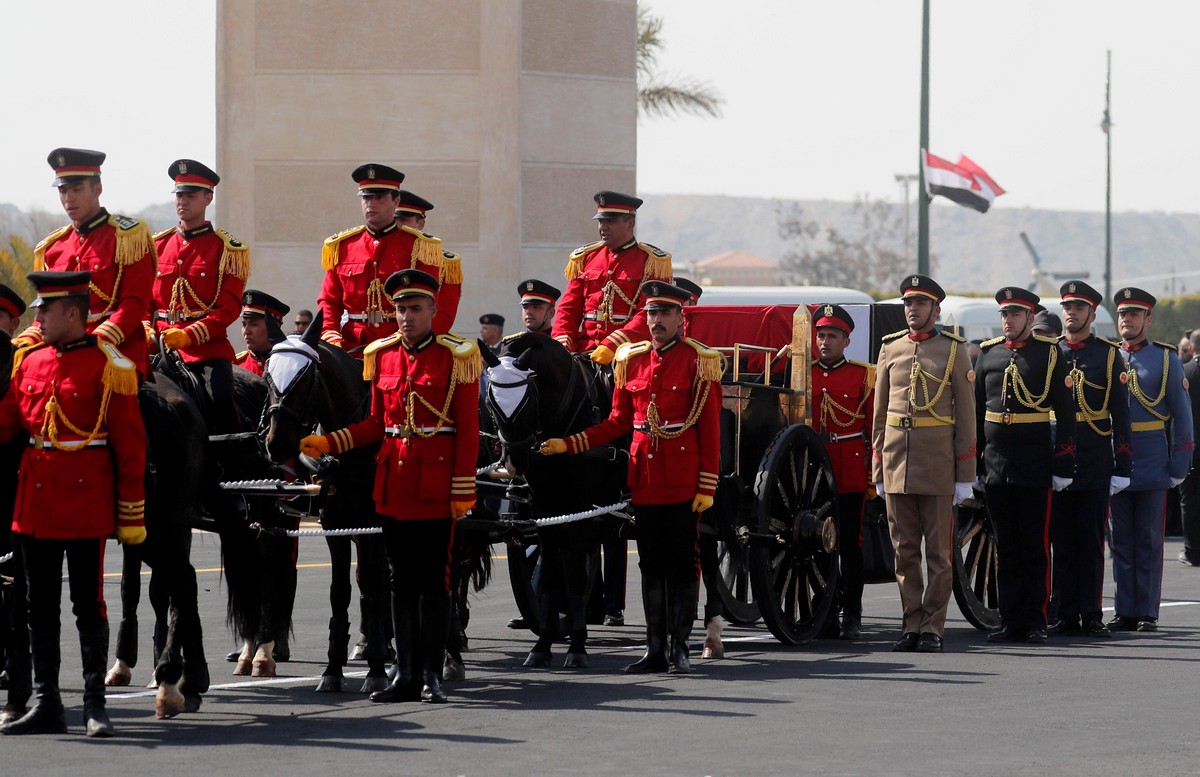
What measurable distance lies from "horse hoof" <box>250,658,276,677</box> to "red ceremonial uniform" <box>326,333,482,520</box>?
1612 millimetres

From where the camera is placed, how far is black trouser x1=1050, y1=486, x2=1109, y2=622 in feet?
40.4

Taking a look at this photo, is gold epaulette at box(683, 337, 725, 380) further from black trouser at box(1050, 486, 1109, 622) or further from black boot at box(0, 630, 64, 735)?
black boot at box(0, 630, 64, 735)

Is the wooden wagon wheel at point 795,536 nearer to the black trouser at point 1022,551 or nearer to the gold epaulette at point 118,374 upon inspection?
the black trouser at point 1022,551

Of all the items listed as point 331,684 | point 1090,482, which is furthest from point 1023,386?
point 331,684

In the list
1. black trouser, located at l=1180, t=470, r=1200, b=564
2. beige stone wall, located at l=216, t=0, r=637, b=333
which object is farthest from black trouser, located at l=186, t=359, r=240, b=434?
beige stone wall, located at l=216, t=0, r=637, b=333

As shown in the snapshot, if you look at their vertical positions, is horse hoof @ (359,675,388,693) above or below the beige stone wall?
below

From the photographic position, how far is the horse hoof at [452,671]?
10.1 m

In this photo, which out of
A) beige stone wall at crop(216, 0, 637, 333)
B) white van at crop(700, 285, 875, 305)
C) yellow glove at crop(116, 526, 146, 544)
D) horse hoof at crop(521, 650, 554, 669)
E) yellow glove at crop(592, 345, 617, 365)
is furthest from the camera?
white van at crop(700, 285, 875, 305)

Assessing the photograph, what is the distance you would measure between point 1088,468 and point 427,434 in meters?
5.00


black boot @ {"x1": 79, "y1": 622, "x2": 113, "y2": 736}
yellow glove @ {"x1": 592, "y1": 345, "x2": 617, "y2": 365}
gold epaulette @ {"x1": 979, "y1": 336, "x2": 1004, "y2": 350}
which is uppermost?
gold epaulette @ {"x1": 979, "y1": 336, "x2": 1004, "y2": 350}

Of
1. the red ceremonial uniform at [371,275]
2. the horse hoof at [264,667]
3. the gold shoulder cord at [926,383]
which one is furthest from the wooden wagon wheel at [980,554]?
the horse hoof at [264,667]

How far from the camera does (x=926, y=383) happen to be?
11453mm

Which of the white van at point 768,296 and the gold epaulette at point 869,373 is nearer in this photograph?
the gold epaulette at point 869,373

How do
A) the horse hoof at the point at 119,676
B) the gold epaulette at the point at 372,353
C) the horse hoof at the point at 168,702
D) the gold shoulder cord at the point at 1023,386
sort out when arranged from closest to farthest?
the horse hoof at the point at 168,702 < the gold epaulette at the point at 372,353 < the horse hoof at the point at 119,676 < the gold shoulder cord at the point at 1023,386
